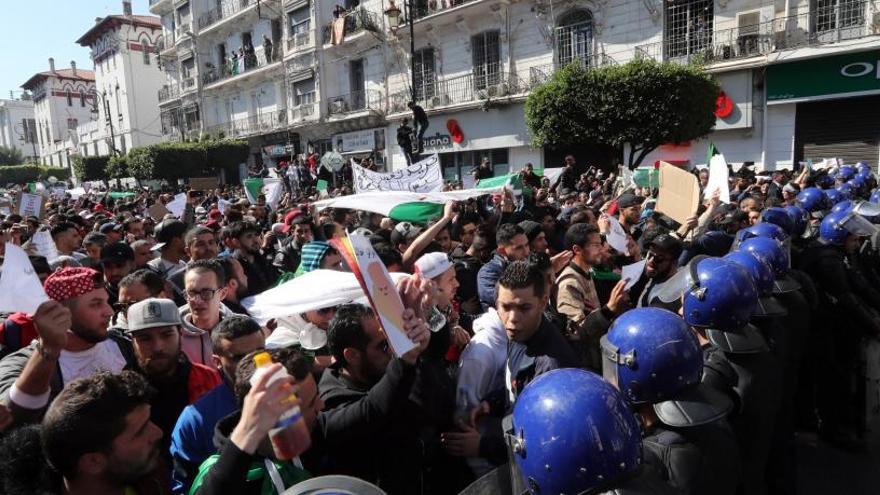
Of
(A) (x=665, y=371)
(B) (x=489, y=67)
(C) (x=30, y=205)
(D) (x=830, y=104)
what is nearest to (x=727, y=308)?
(A) (x=665, y=371)

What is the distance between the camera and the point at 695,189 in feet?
18.4

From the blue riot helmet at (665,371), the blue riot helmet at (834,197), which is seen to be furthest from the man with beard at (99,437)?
the blue riot helmet at (834,197)

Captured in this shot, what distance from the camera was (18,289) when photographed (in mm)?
2303

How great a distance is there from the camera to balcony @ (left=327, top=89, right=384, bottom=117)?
89.2 feet

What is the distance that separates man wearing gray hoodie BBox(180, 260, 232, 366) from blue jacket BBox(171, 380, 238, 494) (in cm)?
99

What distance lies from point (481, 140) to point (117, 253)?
1971cm

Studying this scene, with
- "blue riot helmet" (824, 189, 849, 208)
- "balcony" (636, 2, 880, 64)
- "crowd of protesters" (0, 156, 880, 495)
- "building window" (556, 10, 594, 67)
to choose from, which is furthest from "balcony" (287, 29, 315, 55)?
"crowd of protesters" (0, 156, 880, 495)

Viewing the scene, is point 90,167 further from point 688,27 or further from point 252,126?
point 688,27

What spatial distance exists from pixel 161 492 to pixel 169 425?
755mm

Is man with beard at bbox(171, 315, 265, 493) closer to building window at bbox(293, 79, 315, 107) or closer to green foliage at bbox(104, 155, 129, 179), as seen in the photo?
building window at bbox(293, 79, 315, 107)

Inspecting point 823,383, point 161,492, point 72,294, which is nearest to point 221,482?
point 161,492

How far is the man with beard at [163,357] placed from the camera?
2.70m

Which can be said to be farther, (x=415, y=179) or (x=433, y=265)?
(x=415, y=179)

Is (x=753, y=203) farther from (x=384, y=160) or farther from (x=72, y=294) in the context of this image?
(x=384, y=160)
